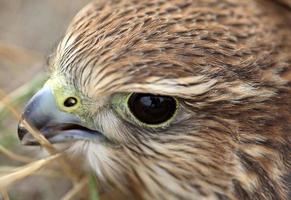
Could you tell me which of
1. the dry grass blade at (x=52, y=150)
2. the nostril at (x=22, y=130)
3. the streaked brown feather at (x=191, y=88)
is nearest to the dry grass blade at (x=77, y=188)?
the dry grass blade at (x=52, y=150)

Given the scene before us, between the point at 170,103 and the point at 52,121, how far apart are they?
1.40 feet

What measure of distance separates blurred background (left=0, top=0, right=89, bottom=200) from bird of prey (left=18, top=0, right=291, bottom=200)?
439 mm

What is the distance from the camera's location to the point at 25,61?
424cm

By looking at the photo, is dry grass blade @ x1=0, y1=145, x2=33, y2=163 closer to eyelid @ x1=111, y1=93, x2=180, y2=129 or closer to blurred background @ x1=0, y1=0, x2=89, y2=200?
blurred background @ x1=0, y1=0, x2=89, y2=200

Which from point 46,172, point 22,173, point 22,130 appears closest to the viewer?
point 22,130

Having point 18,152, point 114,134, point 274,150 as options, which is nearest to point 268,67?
point 274,150

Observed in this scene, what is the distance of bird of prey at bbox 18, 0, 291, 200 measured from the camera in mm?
2820

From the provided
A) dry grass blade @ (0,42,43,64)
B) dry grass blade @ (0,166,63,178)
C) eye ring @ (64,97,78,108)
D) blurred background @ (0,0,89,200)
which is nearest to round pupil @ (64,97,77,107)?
eye ring @ (64,97,78,108)

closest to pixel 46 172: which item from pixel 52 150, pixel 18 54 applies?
pixel 52 150

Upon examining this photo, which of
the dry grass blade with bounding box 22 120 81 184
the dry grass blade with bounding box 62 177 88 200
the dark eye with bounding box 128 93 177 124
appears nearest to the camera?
the dark eye with bounding box 128 93 177 124

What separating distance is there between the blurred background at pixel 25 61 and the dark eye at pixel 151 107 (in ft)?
1.94

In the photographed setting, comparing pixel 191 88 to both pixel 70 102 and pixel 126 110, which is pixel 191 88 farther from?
pixel 70 102

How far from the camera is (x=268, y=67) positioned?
3.04 meters

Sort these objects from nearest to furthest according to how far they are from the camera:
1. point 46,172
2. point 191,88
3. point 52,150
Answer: point 191,88, point 52,150, point 46,172
